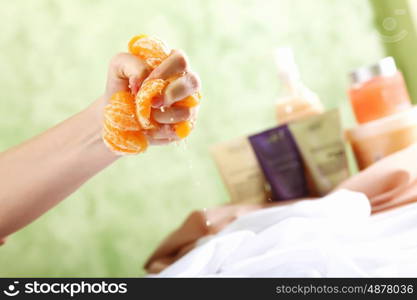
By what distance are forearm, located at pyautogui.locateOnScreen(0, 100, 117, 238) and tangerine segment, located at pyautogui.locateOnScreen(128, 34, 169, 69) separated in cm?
17

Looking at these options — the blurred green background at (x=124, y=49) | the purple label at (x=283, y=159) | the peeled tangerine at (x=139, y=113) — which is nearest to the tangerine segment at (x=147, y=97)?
the peeled tangerine at (x=139, y=113)

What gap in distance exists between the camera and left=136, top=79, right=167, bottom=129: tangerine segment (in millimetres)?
556

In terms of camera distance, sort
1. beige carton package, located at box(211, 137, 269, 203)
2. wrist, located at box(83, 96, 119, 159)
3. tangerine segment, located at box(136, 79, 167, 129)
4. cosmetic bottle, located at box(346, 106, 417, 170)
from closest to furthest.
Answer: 1. tangerine segment, located at box(136, 79, 167, 129)
2. wrist, located at box(83, 96, 119, 159)
3. cosmetic bottle, located at box(346, 106, 417, 170)
4. beige carton package, located at box(211, 137, 269, 203)

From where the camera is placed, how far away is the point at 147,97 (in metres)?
0.56

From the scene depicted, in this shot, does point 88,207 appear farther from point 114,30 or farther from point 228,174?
point 114,30

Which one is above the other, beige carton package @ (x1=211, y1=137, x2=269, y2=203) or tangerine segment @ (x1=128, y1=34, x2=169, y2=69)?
tangerine segment @ (x1=128, y1=34, x2=169, y2=69)

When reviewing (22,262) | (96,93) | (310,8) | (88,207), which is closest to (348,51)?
(310,8)

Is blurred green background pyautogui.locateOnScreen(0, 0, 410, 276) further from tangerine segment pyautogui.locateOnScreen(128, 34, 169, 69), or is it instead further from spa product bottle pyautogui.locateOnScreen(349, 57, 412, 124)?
tangerine segment pyautogui.locateOnScreen(128, 34, 169, 69)

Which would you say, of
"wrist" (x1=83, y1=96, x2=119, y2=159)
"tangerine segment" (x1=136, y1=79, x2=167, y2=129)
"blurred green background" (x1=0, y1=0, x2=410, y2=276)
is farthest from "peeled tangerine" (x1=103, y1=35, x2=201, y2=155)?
"blurred green background" (x1=0, y1=0, x2=410, y2=276)

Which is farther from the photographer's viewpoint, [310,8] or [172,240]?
[310,8]

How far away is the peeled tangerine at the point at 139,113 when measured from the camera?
0.57 meters

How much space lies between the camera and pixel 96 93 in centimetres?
128

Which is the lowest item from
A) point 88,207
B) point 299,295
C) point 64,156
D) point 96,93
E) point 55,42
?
point 299,295

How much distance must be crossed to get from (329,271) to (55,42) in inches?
35.7
